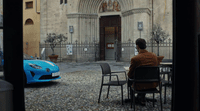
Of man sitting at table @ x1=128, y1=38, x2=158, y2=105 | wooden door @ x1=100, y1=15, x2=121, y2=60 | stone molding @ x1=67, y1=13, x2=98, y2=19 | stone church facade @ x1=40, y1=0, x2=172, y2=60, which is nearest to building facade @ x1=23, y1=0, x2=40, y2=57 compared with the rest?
stone church facade @ x1=40, y1=0, x2=172, y2=60

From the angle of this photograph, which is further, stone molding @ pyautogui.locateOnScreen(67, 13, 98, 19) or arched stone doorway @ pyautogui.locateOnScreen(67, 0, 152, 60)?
stone molding @ pyautogui.locateOnScreen(67, 13, 98, 19)

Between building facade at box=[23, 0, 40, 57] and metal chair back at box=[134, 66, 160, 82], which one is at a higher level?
building facade at box=[23, 0, 40, 57]

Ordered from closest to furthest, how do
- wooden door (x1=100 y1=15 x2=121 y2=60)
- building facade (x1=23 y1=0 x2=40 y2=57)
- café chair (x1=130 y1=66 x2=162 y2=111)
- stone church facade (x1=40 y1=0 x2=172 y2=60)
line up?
café chair (x1=130 y1=66 x2=162 y2=111) → stone church facade (x1=40 y1=0 x2=172 y2=60) → wooden door (x1=100 y1=15 x2=121 y2=60) → building facade (x1=23 y1=0 x2=40 y2=57)

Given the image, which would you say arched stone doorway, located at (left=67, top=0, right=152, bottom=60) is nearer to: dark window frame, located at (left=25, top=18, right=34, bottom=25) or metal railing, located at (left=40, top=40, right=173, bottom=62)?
metal railing, located at (left=40, top=40, right=173, bottom=62)

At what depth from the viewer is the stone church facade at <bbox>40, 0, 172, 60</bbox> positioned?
1789 cm

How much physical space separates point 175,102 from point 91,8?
742 inches

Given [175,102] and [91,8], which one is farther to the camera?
[91,8]

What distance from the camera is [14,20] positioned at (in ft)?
7.47

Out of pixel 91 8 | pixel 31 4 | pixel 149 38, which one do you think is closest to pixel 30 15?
pixel 31 4

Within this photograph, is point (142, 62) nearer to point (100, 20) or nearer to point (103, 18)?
point (103, 18)

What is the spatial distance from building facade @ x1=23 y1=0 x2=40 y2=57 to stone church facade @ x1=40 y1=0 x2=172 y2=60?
14.7ft

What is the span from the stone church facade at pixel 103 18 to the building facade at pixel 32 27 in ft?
14.7

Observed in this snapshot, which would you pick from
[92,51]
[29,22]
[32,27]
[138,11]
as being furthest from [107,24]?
[29,22]

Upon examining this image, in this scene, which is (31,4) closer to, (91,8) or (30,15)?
(30,15)
